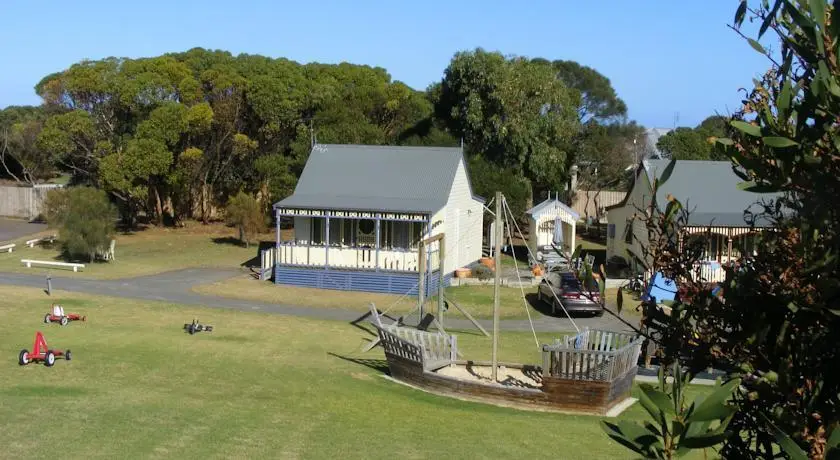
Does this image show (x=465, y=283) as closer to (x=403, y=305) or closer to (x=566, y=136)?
(x=403, y=305)

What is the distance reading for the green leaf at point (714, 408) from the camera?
121 inches

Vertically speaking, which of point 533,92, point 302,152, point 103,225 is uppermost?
point 533,92

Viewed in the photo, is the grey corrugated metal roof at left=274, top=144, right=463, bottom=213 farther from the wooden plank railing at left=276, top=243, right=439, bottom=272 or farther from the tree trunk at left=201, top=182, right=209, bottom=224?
the tree trunk at left=201, top=182, right=209, bottom=224

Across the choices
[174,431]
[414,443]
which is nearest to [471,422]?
[414,443]

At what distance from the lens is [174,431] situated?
42.0 feet

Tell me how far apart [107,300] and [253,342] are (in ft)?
26.5

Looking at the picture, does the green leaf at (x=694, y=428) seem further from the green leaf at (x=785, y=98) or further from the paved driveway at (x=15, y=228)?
the paved driveway at (x=15, y=228)

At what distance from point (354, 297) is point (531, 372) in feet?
46.3

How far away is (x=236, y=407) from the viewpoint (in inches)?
583

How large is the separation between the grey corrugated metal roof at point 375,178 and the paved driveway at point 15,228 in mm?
20495

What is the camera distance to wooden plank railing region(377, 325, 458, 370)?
18.0m

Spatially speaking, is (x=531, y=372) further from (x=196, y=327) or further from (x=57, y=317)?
(x=57, y=317)

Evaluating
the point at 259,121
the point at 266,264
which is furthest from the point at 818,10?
the point at 259,121

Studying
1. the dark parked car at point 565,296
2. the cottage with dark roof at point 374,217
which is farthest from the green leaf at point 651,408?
the cottage with dark roof at point 374,217
